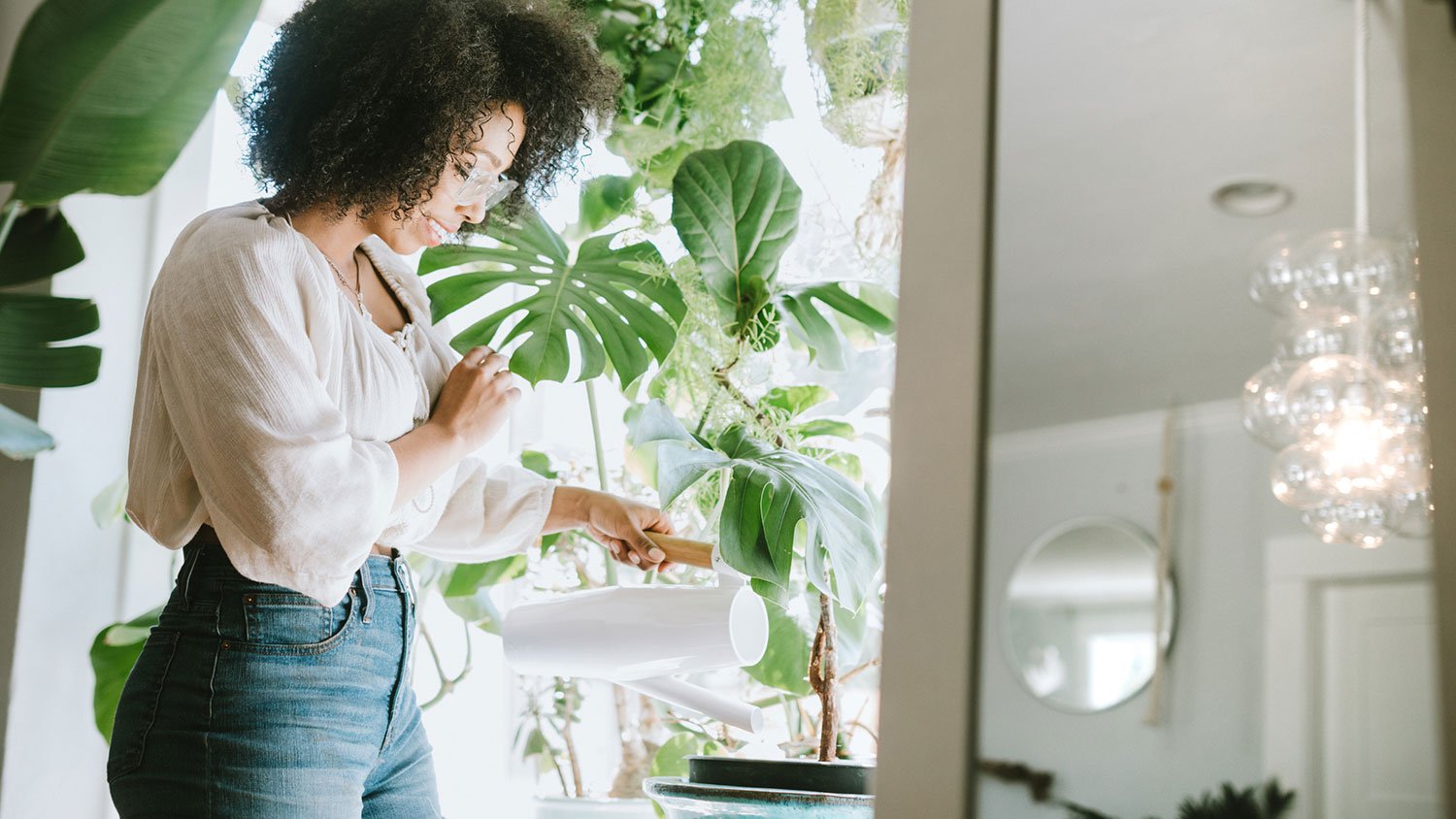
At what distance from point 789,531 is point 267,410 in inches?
18.4

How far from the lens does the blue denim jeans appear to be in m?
0.87

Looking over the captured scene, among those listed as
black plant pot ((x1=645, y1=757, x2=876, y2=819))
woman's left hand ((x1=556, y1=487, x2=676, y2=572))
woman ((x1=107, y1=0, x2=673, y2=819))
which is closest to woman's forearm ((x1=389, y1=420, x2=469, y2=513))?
woman ((x1=107, y1=0, x2=673, y2=819))

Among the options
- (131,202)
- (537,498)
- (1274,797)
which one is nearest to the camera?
(1274,797)

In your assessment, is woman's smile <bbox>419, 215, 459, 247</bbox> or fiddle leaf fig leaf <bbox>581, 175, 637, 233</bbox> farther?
fiddle leaf fig leaf <bbox>581, 175, 637, 233</bbox>

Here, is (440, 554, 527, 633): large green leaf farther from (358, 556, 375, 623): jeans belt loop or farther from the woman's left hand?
(358, 556, 375, 623): jeans belt loop

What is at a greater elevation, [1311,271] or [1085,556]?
[1311,271]

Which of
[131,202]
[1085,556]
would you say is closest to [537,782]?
[131,202]

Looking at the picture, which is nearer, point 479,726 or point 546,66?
point 546,66

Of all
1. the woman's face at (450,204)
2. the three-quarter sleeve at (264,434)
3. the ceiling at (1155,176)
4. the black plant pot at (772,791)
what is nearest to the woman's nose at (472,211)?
the woman's face at (450,204)

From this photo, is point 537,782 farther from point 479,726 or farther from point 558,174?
point 558,174

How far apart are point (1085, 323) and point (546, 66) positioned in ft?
2.59

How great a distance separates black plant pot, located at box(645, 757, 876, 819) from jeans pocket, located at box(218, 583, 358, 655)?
1.05 ft

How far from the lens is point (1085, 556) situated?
500 millimetres

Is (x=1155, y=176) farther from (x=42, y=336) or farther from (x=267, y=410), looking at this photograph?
(x=42, y=336)
